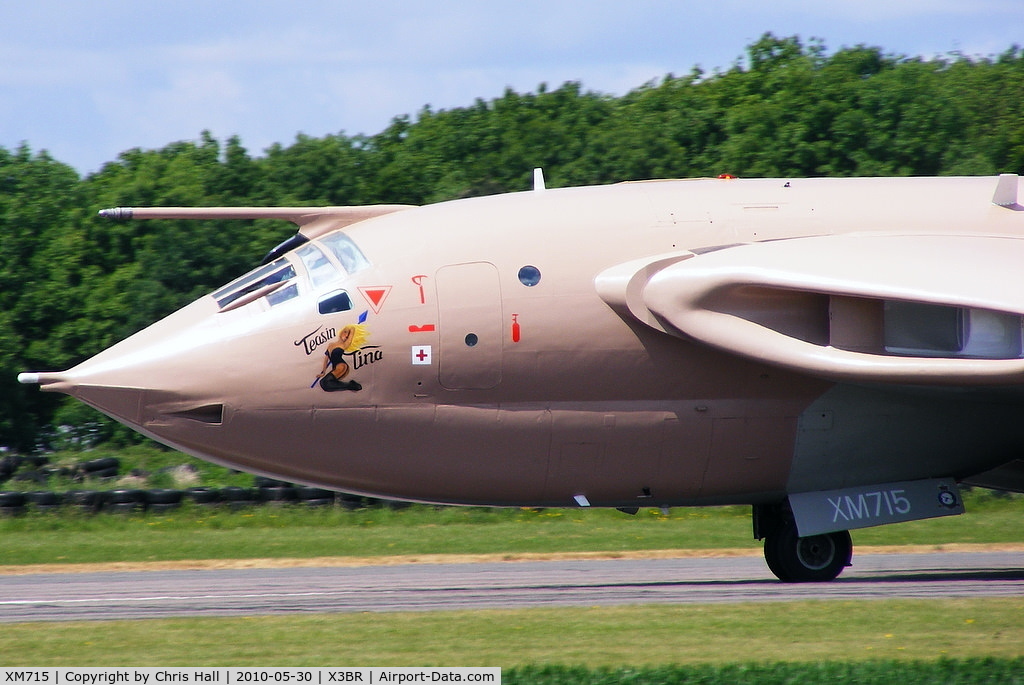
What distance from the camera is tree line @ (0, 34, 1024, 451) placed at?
38.7m

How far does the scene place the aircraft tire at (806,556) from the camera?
47.9 feet

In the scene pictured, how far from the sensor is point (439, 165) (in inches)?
1949

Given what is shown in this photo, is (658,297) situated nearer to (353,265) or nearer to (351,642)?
(353,265)

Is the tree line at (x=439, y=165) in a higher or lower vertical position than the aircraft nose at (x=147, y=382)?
higher

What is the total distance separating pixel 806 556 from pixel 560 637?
470 cm

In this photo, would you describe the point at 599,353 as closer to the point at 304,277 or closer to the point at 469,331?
the point at 469,331

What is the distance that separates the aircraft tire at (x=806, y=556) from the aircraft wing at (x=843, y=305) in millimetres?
2571

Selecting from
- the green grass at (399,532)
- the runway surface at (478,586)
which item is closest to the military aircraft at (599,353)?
the runway surface at (478,586)

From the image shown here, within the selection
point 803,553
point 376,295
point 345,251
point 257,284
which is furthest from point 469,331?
point 803,553

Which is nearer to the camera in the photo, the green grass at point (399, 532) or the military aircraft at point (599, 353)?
the military aircraft at point (599, 353)

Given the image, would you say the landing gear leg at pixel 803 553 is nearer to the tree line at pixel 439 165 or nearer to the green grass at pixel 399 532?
the green grass at pixel 399 532

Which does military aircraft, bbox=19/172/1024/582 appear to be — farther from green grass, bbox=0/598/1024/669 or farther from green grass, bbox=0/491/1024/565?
green grass, bbox=0/491/1024/565

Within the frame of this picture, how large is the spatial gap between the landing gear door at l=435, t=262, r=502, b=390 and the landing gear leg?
3888mm

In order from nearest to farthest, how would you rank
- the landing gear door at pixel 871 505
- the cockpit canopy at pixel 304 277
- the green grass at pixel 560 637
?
the green grass at pixel 560 637 → the cockpit canopy at pixel 304 277 → the landing gear door at pixel 871 505
